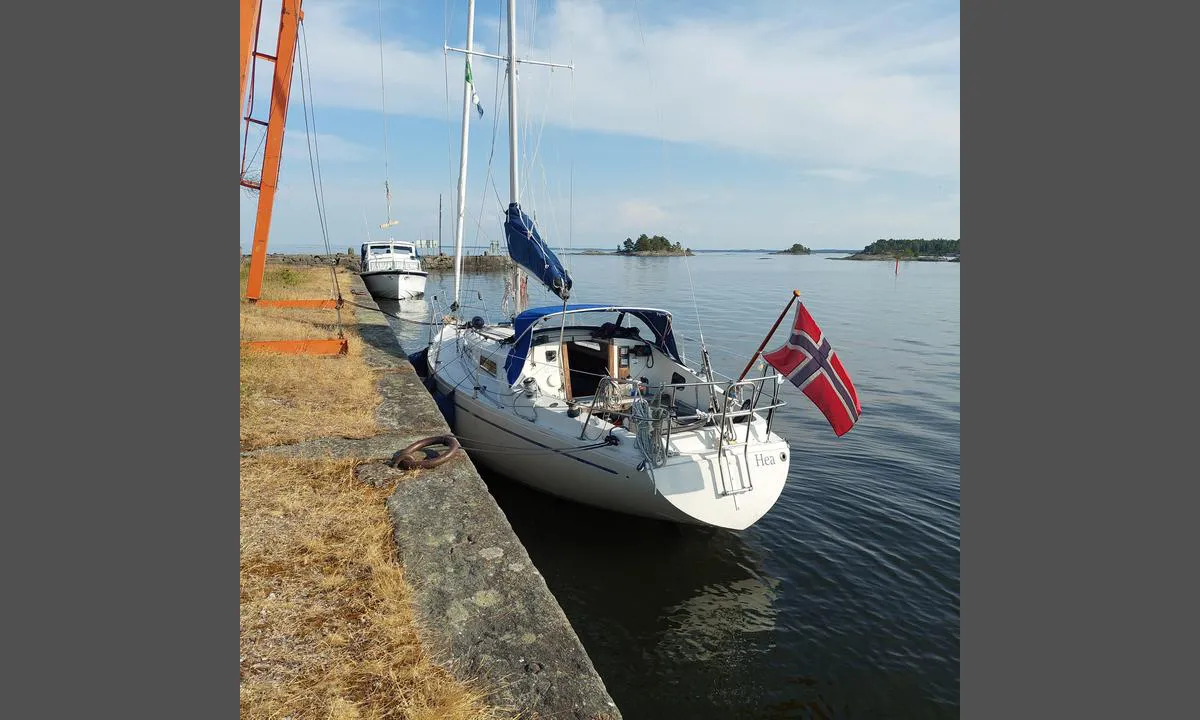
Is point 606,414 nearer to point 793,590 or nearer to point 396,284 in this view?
point 793,590

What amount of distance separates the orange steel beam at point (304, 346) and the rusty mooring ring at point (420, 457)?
538cm


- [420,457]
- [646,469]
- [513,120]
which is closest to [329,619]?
[420,457]

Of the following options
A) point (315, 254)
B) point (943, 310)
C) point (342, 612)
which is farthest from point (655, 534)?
point (315, 254)

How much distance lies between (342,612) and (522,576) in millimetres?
1076

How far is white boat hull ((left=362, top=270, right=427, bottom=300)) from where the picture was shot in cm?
2992

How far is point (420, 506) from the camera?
4836mm

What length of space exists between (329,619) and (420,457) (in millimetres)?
2503

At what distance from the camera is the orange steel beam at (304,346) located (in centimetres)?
1009

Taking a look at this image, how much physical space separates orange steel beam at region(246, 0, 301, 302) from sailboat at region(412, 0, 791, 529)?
15.9ft

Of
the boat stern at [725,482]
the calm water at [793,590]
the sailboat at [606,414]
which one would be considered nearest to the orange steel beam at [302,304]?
the sailboat at [606,414]

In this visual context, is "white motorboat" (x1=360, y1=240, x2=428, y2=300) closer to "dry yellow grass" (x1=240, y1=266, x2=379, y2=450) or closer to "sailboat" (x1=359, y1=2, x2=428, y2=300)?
"sailboat" (x1=359, y1=2, x2=428, y2=300)

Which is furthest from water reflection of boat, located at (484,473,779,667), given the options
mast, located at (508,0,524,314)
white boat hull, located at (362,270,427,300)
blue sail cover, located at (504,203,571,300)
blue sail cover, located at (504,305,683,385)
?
white boat hull, located at (362,270,427,300)

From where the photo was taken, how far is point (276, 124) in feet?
40.5

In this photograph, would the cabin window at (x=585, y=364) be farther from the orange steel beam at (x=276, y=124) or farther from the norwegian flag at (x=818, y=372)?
the orange steel beam at (x=276, y=124)
